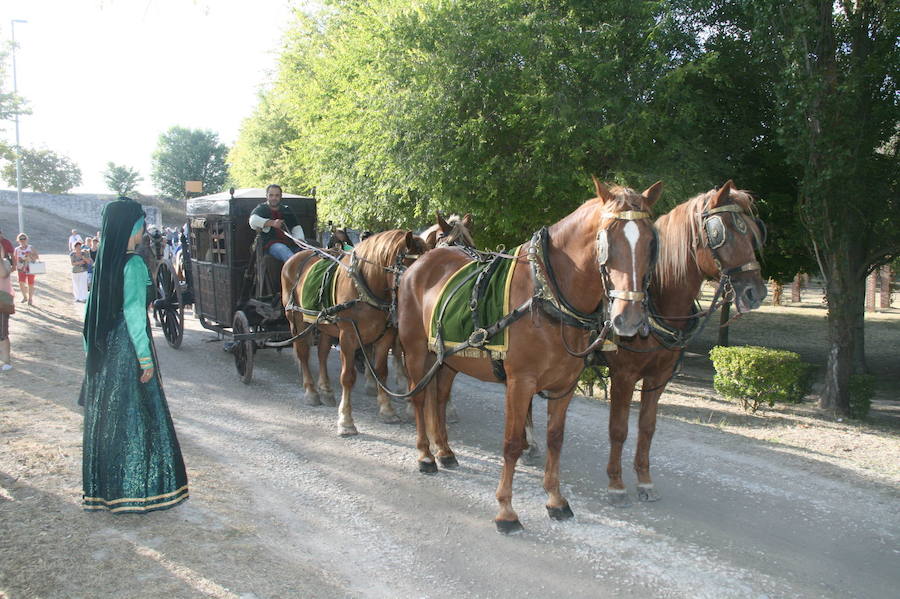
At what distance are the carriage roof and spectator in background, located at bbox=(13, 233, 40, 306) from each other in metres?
7.43

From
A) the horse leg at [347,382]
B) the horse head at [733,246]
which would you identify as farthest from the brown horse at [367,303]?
the horse head at [733,246]

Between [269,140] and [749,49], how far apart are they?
856 inches

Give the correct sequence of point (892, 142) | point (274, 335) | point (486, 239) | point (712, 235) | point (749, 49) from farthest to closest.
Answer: point (486, 239), point (749, 49), point (892, 142), point (274, 335), point (712, 235)

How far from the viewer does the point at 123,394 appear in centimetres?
452

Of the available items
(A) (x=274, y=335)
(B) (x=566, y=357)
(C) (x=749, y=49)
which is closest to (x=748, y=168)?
(C) (x=749, y=49)

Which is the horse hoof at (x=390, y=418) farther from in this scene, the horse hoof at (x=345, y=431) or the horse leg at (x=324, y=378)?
the horse leg at (x=324, y=378)

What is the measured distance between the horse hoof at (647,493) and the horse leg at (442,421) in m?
1.61

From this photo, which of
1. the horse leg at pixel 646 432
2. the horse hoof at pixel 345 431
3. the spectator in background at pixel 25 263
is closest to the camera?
the horse leg at pixel 646 432

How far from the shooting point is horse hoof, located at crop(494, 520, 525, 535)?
15.1 feet

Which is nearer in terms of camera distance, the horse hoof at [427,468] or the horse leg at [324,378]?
the horse hoof at [427,468]

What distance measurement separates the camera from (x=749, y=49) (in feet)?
45.0

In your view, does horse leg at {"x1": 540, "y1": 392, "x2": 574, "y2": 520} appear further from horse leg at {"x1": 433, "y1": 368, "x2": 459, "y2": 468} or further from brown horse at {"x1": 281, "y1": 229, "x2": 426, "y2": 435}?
brown horse at {"x1": 281, "y1": 229, "x2": 426, "y2": 435}

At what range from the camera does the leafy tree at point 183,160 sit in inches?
2692

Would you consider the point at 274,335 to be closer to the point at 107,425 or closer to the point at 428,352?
the point at 428,352
